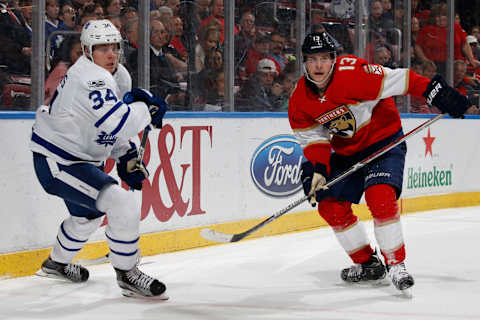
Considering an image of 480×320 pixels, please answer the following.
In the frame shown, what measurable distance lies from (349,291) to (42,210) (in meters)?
1.66

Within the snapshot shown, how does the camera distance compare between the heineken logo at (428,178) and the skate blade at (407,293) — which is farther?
the heineken logo at (428,178)

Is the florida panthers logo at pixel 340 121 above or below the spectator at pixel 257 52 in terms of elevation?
below

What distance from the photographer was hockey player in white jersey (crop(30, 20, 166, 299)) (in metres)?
3.69

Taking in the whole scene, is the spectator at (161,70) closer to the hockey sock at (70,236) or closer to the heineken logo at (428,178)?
the hockey sock at (70,236)

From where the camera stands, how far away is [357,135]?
13.3 feet

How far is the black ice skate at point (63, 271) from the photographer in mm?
4133

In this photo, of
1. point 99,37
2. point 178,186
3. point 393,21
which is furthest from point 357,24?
point 99,37

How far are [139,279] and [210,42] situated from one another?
2.57m

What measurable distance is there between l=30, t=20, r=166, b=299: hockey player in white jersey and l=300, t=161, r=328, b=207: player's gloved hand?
29.8 inches

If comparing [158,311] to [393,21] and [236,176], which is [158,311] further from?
[393,21]

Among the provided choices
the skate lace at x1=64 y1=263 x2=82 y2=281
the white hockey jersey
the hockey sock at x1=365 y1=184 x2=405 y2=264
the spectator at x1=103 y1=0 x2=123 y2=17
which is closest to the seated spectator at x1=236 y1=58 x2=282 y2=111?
the spectator at x1=103 y1=0 x2=123 y2=17

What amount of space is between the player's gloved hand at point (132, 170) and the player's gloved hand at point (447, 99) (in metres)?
1.38

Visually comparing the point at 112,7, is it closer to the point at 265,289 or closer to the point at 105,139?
the point at 105,139

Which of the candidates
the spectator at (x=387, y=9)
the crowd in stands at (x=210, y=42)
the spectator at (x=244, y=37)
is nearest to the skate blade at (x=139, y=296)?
the crowd in stands at (x=210, y=42)
